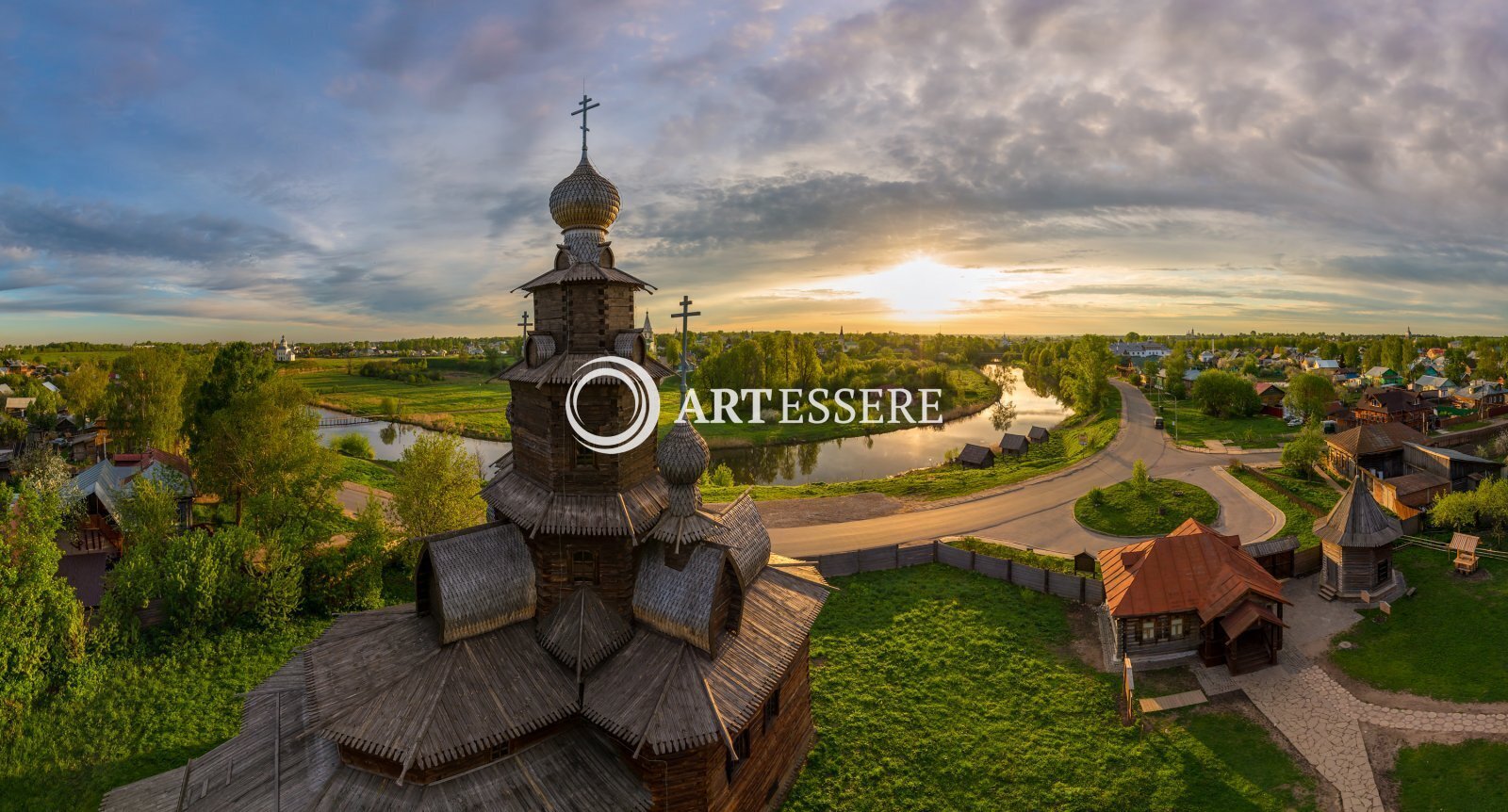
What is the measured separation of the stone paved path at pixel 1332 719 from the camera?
13297 millimetres

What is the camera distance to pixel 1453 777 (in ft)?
43.0

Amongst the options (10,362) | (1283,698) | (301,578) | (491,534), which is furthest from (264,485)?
(10,362)

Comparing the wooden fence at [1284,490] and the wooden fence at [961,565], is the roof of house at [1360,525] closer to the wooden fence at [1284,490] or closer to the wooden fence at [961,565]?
the wooden fence at [961,565]

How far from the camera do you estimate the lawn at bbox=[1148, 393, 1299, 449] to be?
45125 millimetres

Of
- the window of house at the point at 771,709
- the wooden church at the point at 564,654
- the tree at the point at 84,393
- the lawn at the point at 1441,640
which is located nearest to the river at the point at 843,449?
the tree at the point at 84,393

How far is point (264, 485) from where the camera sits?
76.0 feet

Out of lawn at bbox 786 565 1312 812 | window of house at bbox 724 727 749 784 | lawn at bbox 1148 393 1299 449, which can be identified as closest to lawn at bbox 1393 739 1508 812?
lawn at bbox 786 565 1312 812

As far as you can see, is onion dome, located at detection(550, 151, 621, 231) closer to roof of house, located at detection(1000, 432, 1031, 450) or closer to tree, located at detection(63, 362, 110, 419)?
roof of house, located at detection(1000, 432, 1031, 450)

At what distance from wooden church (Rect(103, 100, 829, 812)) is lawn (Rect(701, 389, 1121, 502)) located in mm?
20830

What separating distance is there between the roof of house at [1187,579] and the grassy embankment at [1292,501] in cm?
722

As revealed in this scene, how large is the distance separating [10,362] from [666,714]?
14267cm

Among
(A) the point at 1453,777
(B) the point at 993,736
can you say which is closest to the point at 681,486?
(B) the point at 993,736

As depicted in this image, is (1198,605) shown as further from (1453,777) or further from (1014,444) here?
(1014,444)

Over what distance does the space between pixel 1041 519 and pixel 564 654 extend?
24.9 metres
